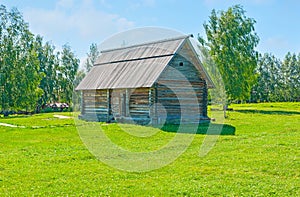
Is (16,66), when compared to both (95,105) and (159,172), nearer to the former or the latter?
(95,105)

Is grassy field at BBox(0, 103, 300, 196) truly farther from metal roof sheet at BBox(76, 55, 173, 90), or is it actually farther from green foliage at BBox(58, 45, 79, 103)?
green foliage at BBox(58, 45, 79, 103)

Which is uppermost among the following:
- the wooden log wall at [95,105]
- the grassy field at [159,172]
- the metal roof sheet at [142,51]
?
the metal roof sheet at [142,51]

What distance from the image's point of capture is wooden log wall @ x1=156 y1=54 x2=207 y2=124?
26.2m

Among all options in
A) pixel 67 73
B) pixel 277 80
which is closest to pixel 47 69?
pixel 67 73

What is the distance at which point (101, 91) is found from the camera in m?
30.1

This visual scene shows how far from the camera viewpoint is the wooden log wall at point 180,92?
26203 millimetres

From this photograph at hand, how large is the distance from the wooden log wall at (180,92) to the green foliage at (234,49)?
19.0 metres

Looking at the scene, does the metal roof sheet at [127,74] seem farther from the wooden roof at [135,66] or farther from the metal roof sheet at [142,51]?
the metal roof sheet at [142,51]

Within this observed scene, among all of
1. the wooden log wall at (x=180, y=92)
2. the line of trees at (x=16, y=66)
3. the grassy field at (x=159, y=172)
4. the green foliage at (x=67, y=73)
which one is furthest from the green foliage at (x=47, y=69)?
the grassy field at (x=159, y=172)

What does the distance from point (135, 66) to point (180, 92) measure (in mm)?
4028

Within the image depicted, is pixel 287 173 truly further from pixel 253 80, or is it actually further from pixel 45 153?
pixel 253 80

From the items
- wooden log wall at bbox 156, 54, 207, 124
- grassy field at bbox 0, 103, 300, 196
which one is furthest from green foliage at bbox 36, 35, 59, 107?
grassy field at bbox 0, 103, 300, 196

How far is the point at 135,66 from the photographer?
27.9 meters

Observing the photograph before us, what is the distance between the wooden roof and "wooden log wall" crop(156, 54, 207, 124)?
75cm
